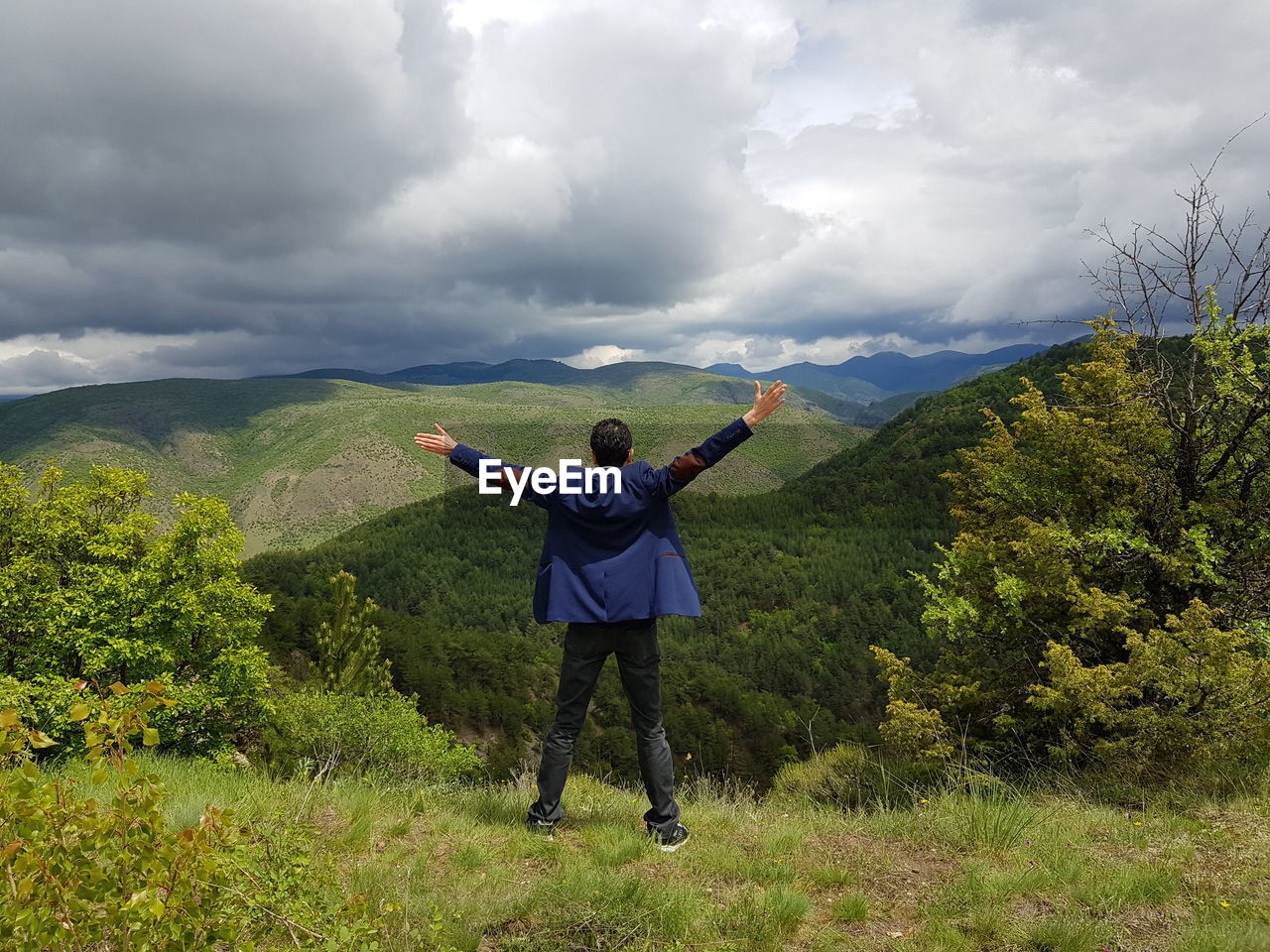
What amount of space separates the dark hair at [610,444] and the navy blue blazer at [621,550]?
0.14m

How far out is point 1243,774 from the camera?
5461mm

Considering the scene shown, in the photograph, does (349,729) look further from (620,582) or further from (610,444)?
(610,444)

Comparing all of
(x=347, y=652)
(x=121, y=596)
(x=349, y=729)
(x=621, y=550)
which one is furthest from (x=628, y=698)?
(x=347, y=652)

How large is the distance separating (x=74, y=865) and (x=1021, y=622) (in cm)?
1361

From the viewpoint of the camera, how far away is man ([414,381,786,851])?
4309mm

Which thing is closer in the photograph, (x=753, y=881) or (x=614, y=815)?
(x=753, y=881)

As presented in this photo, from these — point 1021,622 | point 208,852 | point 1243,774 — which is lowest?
point 1021,622

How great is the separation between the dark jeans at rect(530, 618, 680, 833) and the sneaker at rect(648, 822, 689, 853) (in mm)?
38

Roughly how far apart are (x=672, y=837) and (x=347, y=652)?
97.1ft

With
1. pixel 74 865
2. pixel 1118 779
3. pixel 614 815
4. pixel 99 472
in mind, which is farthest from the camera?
pixel 99 472

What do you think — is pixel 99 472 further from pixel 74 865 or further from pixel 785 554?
pixel 785 554

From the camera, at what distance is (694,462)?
429 centimetres

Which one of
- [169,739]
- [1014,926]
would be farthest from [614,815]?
[169,739]

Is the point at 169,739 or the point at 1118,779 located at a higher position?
the point at 1118,779
